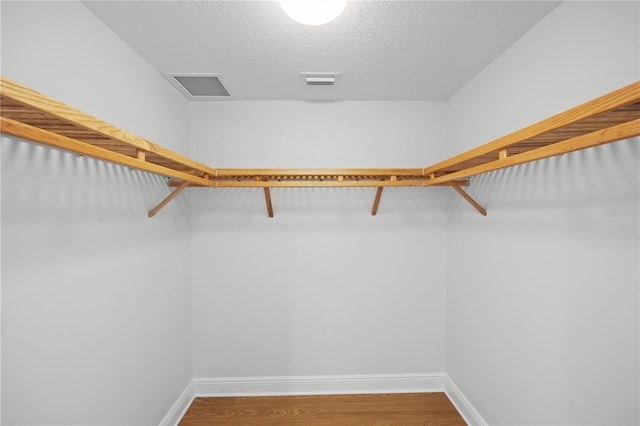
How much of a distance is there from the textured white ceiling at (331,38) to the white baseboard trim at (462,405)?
2.04 metres

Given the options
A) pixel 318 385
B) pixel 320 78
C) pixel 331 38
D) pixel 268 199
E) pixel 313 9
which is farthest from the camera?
pixel 318 385

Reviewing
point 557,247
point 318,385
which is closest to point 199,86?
point 557,247

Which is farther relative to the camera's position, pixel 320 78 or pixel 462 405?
pixel 462 405

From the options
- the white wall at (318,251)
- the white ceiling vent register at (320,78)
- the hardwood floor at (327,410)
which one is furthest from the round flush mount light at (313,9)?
the hardwood floor at (327,410)

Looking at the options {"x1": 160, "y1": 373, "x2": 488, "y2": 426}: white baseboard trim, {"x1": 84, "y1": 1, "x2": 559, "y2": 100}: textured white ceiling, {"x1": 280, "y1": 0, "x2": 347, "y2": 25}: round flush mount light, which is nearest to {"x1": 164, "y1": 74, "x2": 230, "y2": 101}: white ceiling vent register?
{"x1": 84, "y1": 1, "x2": 559, "y2": 100}: textured white ceiling

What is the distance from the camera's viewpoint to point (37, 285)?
844mm

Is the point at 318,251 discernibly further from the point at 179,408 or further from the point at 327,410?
the point at 179,408

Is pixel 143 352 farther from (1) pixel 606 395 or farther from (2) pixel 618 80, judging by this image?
(2) pixel 618 80

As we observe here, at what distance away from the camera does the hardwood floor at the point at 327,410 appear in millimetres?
1638

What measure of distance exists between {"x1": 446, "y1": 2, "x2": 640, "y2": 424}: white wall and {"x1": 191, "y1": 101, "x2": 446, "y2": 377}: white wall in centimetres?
37

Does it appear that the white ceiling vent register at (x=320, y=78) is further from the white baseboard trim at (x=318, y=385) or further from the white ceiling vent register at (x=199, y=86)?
the white baseboard trim at (x=318, y=385)

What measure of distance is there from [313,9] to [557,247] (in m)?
1.29

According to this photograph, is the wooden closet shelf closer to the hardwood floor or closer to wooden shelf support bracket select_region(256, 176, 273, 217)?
wooden shelf support bracket select_region(256, 176, 273, 217)

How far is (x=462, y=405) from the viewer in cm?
169
